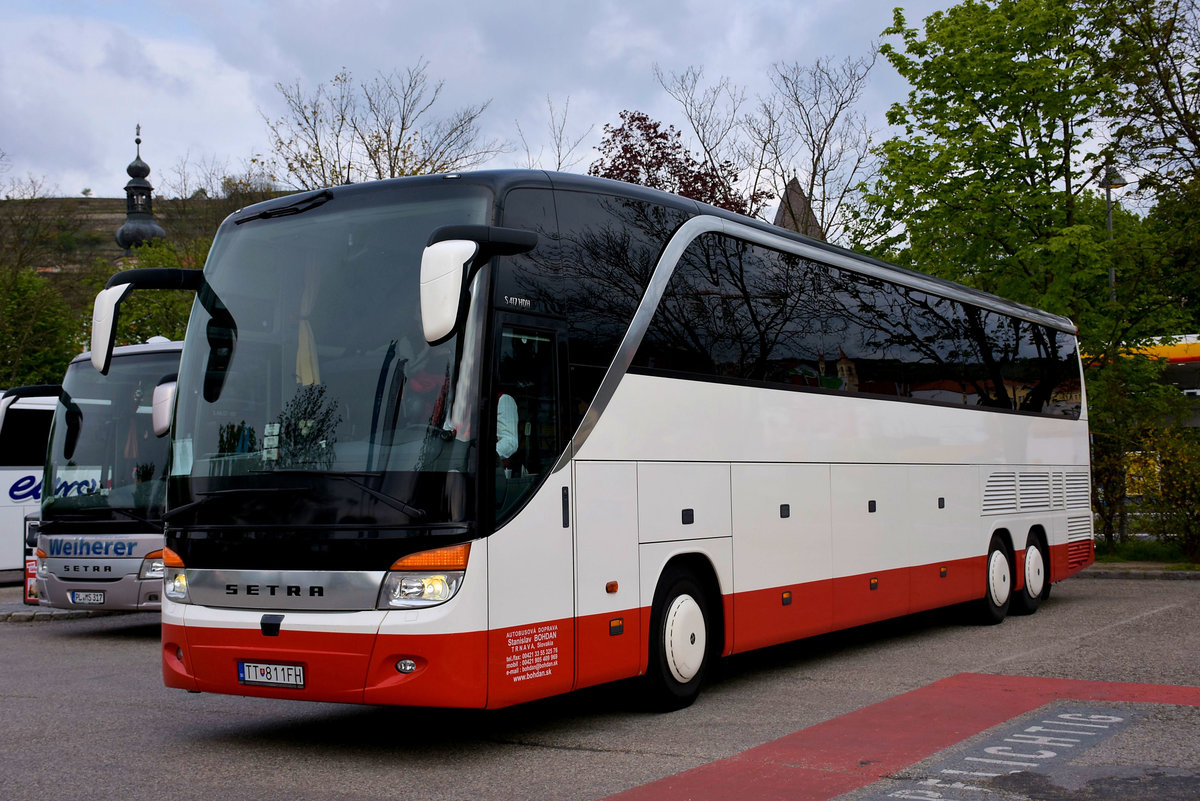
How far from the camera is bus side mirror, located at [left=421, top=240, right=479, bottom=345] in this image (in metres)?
6.66

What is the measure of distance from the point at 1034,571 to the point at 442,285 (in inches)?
465

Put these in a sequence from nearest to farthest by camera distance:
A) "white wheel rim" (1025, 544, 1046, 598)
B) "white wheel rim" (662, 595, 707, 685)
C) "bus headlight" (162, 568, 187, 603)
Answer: "bus headlight" (162, 568, 187, 603), "white wheel rim" (662, 595, 707, 685), "white wheel rim" (1025, 544, 1046, 598)

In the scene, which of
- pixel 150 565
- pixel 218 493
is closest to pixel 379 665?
pixel 218 493

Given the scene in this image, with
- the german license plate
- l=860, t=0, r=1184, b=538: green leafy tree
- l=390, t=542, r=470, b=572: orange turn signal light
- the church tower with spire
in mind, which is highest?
the church tower with spire

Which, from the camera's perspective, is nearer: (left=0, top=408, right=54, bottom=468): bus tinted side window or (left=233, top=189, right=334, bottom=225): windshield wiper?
(left=233, top=189, right=334, bottom=225): windshield wiper

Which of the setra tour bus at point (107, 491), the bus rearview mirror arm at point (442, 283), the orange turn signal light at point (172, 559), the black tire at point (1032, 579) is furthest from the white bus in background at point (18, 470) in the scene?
the bus rearview mirror arm at point (442, 283)

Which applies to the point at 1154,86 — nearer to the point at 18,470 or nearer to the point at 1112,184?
the point at 1112,184

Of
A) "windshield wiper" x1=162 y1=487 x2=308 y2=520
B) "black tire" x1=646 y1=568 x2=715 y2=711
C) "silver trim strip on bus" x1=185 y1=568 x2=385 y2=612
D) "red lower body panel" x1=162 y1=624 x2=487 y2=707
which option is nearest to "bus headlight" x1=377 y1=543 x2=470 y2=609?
"silver trim strip on bus" x1=185 y1=568 x2=385 y2=612

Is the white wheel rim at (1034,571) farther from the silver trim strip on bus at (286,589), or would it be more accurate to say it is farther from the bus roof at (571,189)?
the silver trim strip on bus at (286,589)

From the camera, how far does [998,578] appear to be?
15156mm

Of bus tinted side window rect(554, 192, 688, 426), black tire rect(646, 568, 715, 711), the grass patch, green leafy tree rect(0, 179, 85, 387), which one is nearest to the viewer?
bus tinted side window rect(554, 192, 688, 426)

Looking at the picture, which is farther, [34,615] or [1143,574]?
[1143,574]

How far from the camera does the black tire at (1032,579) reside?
1582cm

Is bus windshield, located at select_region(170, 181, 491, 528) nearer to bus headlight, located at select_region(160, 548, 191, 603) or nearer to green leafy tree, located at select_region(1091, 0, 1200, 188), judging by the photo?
bus headlight, located at select_region(160, 548, 191, 603)
